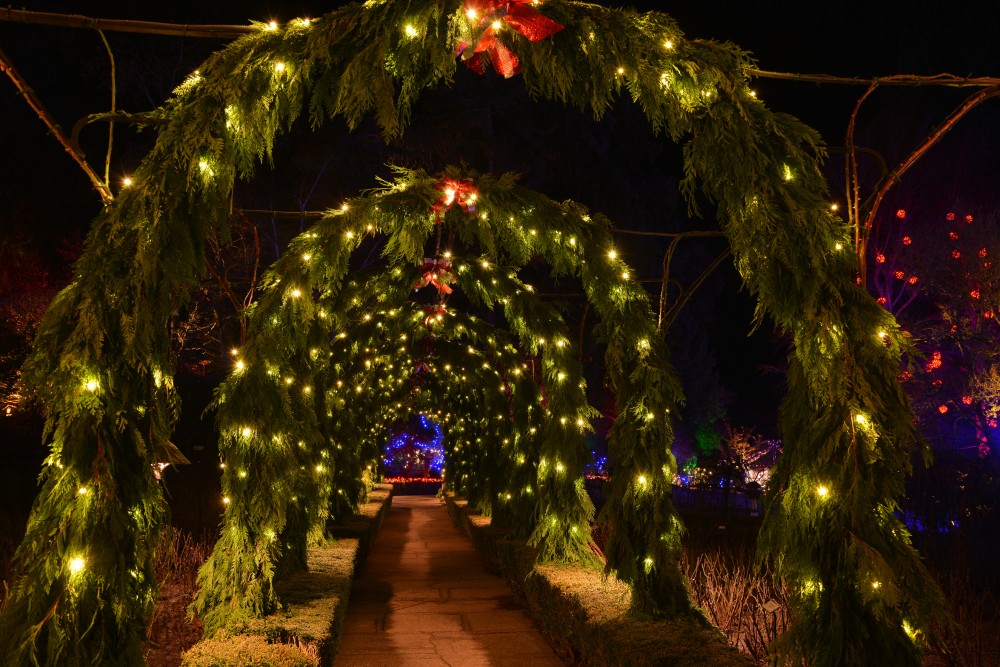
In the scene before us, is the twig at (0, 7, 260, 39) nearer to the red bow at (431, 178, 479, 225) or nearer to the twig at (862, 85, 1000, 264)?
the red bow at (431, 178, 479, 225)

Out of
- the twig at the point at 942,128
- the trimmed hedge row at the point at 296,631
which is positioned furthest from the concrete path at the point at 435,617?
the twig at the point at 942,128

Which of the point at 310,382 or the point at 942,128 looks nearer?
the point at 942,128

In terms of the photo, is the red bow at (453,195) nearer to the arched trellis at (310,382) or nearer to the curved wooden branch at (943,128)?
the arched trellis at (310,382)

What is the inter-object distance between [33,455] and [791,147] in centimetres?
1560

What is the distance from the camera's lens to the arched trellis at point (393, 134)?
9.59ft

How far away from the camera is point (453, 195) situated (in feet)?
20.3

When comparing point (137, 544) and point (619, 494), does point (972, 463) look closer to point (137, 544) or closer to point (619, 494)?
point (619, 494)

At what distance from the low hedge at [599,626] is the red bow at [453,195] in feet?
9.61

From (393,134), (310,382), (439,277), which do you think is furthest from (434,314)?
(393,134)

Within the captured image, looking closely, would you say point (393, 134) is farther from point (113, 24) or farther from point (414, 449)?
point (414, 449)

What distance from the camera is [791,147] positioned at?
11.3ft

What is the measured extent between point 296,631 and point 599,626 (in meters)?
1.95

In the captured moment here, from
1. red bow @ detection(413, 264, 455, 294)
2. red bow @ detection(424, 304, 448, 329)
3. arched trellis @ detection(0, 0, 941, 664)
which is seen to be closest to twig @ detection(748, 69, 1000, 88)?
arched trellis @ detection(0, 0, 941, 664)

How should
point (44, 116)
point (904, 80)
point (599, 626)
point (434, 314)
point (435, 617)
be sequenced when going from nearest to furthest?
point (44, 116) < point (904, 80) < point (599, 626) < point (435, 617) < point (434, 314)
